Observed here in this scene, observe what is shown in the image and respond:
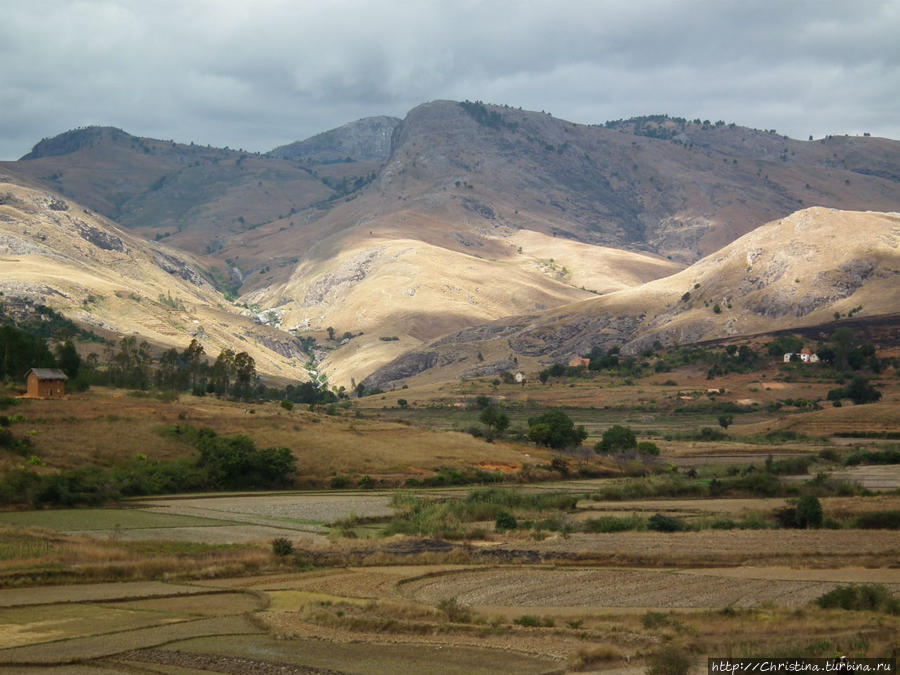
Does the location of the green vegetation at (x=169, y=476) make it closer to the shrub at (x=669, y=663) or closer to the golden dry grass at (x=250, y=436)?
the golden dry grass at (x=250, y=436)

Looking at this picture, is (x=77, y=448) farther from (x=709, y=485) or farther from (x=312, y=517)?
(x=709, y=485)

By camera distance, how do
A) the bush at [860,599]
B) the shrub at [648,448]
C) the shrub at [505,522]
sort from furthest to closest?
the shrub at [648,448]
the shrub at [505,522]
the bush at [860,599]

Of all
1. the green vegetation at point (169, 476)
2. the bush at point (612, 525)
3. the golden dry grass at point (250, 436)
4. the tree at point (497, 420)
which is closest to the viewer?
the bush at point (612, 525)

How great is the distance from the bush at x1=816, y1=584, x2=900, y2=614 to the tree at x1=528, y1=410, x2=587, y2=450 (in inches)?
2593

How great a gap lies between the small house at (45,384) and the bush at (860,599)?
7564 centimetres

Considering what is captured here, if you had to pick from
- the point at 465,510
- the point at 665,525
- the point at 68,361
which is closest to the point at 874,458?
the point at 665,525

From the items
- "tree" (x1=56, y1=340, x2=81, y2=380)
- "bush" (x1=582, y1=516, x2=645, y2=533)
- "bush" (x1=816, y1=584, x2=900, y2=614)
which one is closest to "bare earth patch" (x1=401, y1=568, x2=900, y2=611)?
"bush" (x1=816, y1=584, x2=900, y2=614)

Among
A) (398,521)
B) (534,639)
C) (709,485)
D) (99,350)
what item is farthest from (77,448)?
(99,350)

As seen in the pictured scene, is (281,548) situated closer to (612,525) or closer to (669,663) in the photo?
(612,525)

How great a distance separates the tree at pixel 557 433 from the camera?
95438 mm

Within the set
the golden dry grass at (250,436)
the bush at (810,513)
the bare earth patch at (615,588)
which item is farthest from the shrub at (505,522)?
the golden dry grass at (250,436)

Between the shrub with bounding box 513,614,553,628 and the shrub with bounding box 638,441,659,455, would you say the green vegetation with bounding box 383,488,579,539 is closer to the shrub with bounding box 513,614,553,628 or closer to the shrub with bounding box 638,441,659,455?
the shrub with bounding box 513,614,553,628

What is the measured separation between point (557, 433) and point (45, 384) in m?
49.4

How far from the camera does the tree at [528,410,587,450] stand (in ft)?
313
